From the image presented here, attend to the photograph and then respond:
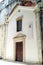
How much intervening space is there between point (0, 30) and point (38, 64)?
959 centimetres

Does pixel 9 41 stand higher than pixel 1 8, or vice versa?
pixel 1 8

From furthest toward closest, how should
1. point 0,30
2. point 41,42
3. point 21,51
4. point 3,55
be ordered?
point 0,30 < point 3,55 < point 21,51 < point 41,42

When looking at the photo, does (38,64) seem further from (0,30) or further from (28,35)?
(0,30)

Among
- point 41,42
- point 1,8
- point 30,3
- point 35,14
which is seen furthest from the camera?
point 1,8

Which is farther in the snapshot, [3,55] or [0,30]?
[0,30]

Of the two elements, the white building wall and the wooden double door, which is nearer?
the white building wall

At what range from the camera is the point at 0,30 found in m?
20.5

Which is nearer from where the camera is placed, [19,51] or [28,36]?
[28,36]

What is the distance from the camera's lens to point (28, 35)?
1480 centimetres

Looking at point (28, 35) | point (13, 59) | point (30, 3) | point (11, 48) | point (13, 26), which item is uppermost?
point (30, 3)

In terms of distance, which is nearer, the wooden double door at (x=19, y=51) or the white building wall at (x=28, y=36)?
the white building wall at (x=28, y=36)

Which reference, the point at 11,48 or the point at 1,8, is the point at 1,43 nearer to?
the point at 11,48

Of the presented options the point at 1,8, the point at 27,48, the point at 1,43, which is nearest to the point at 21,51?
the point at 27,48

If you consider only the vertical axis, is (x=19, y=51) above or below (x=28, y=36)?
below
